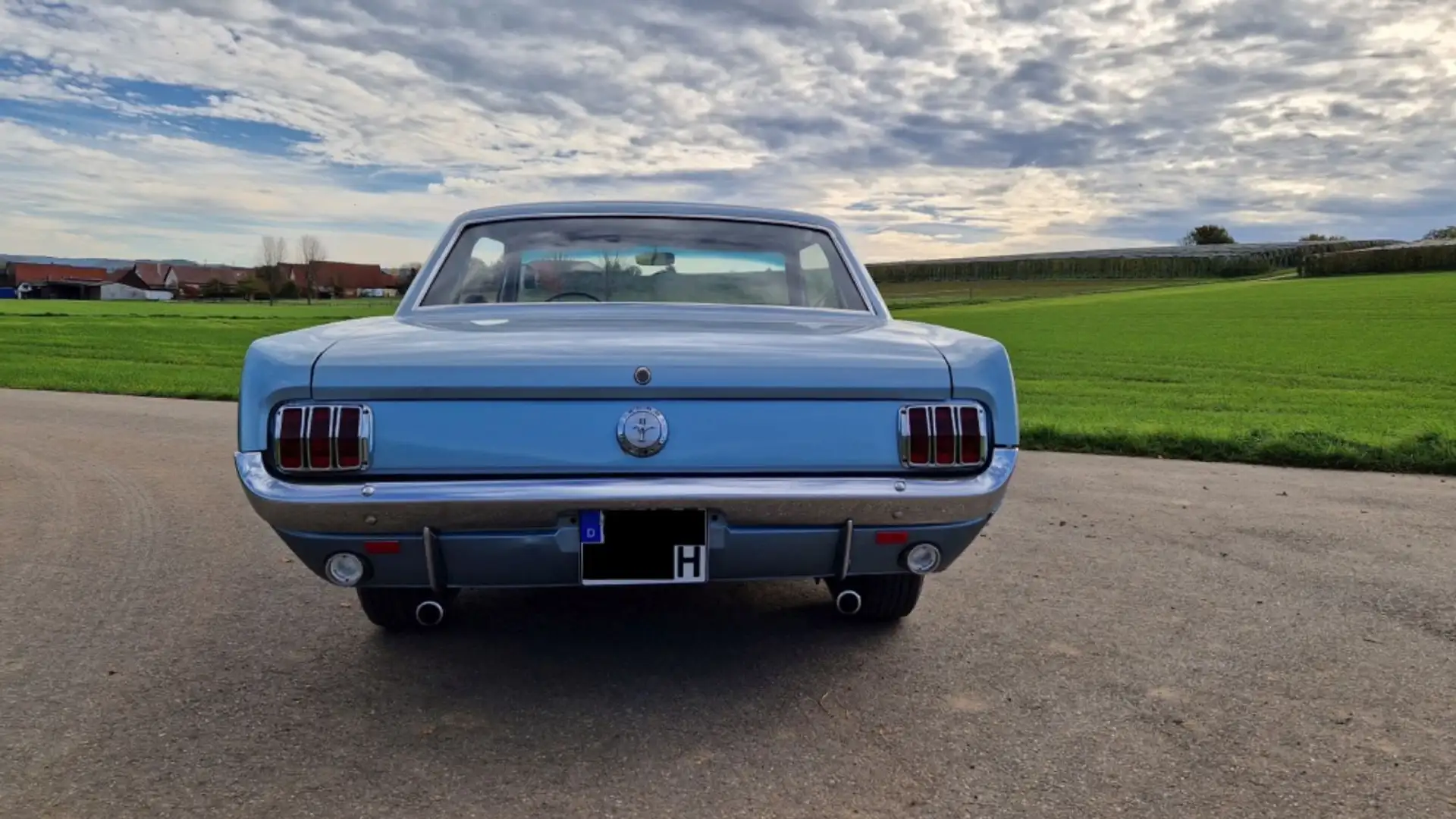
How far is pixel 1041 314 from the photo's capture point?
147 ft

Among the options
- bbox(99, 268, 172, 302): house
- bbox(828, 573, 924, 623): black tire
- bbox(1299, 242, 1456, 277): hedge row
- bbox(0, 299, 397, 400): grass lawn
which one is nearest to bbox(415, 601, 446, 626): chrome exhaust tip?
bbox(828, 573, 924, 623): black tire

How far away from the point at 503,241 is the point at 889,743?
7.70 feet

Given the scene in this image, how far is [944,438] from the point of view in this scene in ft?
9.14

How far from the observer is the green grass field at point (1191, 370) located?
8820mm

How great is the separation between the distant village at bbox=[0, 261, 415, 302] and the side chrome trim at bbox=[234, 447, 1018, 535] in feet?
241

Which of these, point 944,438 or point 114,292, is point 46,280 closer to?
point 114,292

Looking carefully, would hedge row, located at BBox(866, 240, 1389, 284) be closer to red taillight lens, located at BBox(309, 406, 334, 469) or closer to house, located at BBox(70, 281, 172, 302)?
house, located at BBox(70, 281, 172, 302)

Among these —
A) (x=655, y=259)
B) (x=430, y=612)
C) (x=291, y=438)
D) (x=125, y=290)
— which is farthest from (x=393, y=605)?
(x=125, y=290)

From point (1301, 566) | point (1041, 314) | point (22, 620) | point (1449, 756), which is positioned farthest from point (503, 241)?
point (1041, 314)

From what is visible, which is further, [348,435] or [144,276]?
[144,276]

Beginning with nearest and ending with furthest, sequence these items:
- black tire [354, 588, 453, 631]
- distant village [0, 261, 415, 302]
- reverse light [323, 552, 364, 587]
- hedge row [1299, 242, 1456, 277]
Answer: reverse light [323, 552, 364, 587], black tire [354, 588, 453, 631], hedge row [1299, 242, 1456, 277], distant village [0, 261, 415, 302]

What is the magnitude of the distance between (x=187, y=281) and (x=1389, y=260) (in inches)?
4635

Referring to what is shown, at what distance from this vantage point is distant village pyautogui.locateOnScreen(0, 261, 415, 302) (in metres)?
85.1

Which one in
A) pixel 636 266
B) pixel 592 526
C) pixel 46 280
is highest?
pixel 46 280
